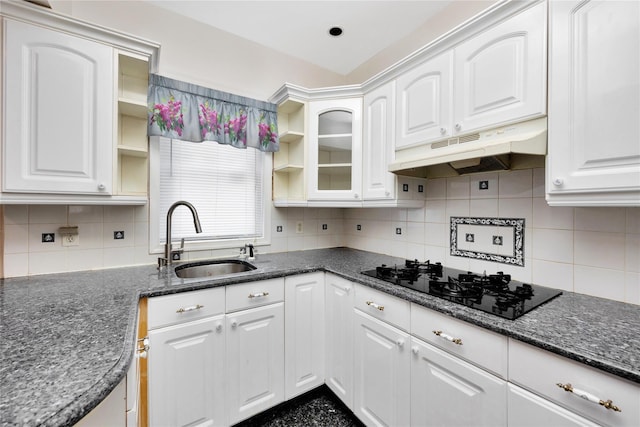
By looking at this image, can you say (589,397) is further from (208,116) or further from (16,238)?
(16,238)

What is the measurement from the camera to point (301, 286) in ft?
5.71

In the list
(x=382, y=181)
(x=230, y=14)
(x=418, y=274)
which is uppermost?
(x=230, y=14)

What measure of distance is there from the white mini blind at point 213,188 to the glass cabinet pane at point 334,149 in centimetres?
54

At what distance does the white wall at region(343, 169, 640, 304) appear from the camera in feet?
3.84

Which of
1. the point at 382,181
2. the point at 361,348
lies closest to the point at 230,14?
the point at 382,181

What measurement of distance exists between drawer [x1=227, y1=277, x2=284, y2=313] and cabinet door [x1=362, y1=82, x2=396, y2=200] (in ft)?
2.90

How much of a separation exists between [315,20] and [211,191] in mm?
1480

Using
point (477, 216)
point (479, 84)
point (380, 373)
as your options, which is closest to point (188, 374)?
point (380, 373)

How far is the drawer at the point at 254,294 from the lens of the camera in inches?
59.1

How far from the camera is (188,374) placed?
137 cm

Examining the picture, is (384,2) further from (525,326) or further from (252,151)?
(525,326)

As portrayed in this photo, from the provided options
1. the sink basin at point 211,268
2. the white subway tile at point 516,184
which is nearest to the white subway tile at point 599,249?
the white subway tile at point 516,184

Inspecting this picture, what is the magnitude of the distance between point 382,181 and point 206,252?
4.52ft

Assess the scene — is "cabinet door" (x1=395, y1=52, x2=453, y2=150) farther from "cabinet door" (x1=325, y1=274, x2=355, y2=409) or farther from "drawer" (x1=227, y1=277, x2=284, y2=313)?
"drawer" (x1=227, y1=277, x2=284, y2=313)
